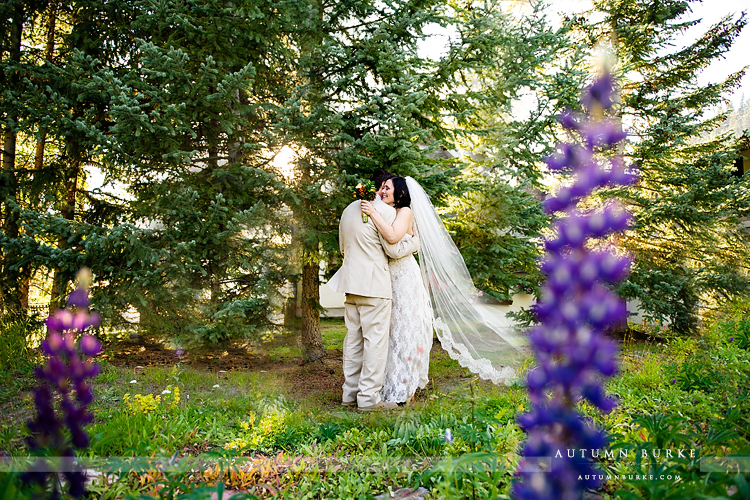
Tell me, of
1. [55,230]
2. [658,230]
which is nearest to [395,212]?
[55,230]

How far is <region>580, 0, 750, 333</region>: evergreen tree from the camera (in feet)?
→ 23.3

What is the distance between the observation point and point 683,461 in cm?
198

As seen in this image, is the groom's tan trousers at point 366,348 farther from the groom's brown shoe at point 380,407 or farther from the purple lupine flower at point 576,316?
the purple lupine flower at point 576,316

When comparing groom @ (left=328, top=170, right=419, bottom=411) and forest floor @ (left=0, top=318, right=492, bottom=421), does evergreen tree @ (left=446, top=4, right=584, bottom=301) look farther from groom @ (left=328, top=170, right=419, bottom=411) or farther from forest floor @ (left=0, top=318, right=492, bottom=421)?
groom @ (left=328, top=170, right=419, bottom=411)

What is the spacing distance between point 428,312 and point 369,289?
34.4 inches

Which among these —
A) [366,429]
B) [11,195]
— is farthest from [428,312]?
[11,195]

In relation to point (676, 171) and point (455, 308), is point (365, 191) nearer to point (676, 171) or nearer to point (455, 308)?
point (455, 308)

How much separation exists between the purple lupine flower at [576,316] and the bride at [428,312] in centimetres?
321

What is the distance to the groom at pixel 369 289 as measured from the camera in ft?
13.8

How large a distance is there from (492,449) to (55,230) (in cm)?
516

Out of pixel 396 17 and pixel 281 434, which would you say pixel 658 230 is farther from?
pixel 281 434

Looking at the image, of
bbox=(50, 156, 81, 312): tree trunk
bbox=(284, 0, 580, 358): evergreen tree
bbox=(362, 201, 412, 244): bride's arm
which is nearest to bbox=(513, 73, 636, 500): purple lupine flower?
bbox=(362, 201, 412, 244): bride's arm

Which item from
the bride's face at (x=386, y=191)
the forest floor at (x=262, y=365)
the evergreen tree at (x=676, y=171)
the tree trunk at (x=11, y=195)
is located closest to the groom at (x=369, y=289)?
the bride's face at (x=386, y=191)

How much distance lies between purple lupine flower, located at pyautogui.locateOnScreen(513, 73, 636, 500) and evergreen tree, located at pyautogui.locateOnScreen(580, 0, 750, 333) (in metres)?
6.72
